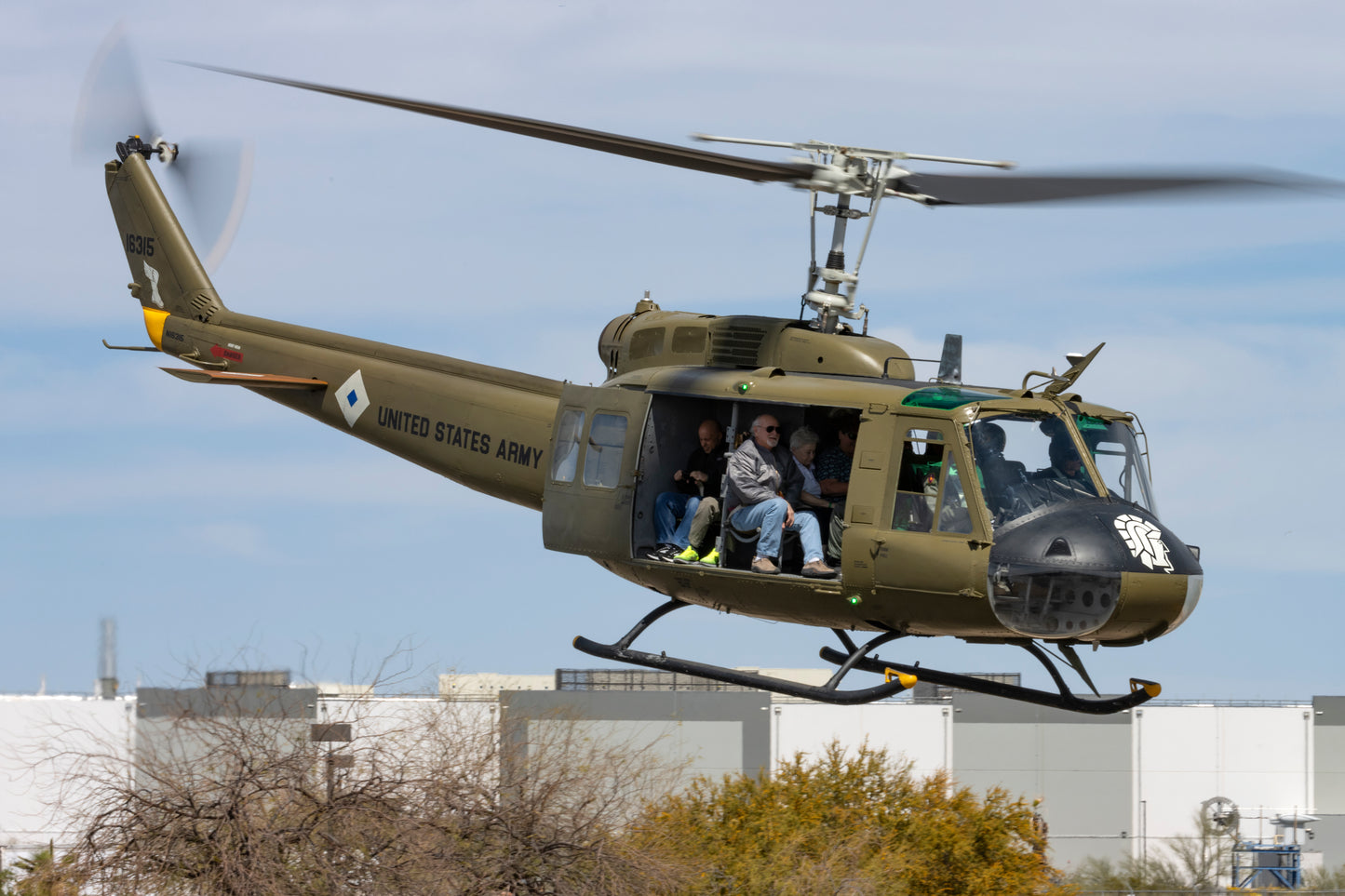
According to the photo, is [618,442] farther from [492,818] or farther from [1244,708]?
[1244,708]

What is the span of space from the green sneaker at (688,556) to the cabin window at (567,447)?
1415 millimetres

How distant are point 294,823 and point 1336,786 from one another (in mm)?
54100

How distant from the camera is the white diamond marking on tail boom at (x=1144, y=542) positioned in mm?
12203

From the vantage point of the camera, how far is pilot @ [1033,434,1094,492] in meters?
12.8

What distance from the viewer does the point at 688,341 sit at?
605 inches

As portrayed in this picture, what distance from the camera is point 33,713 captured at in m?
61.4

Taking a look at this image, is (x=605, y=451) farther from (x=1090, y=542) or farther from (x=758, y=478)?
(x=1090, y=542)

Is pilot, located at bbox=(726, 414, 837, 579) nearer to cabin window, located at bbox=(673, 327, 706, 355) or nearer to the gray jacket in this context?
the gray jacket

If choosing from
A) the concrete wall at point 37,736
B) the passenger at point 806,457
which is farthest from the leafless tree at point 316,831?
the concrete wall at point 37,736

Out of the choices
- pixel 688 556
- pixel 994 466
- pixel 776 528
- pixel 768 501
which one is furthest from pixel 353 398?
pixel 994 466

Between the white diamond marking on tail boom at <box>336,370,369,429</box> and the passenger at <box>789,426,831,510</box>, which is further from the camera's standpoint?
the white diamond marking on tail boom at <box>336,370,369,429</box>

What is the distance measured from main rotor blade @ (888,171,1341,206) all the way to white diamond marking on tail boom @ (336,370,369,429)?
7.12 m

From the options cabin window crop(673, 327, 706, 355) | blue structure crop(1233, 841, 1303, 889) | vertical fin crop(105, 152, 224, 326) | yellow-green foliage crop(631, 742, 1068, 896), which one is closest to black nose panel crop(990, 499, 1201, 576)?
cabin window crop(673, 327, 706, 355)

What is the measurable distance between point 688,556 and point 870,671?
2092 mm
